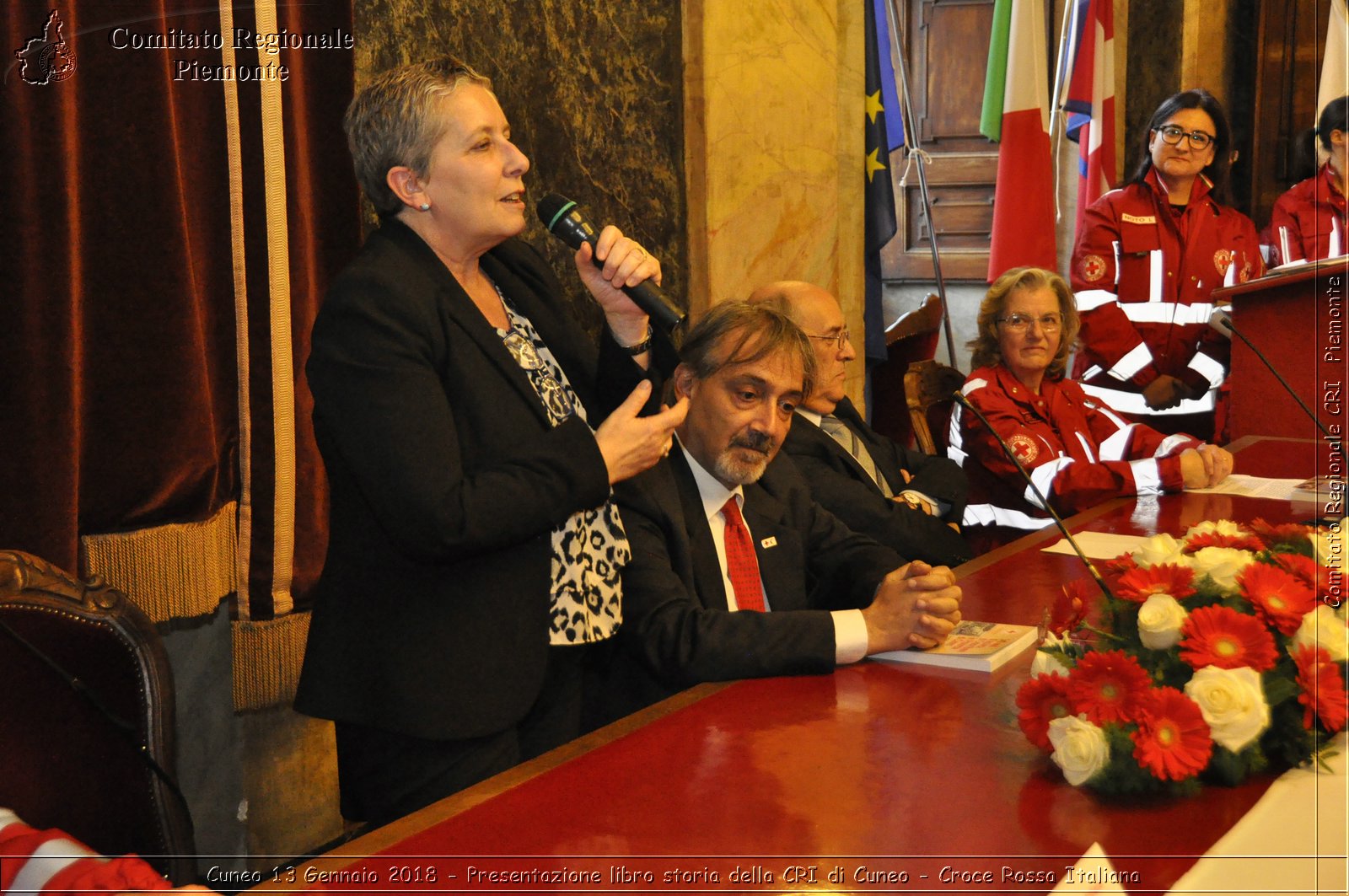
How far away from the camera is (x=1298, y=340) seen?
11.5 ft

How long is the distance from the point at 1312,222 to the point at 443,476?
4.78 meters

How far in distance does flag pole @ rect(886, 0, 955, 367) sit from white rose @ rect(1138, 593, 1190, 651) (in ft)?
12.8

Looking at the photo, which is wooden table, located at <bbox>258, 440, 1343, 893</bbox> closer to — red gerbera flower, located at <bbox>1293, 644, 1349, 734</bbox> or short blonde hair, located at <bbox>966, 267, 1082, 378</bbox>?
red gerbera flower, located at <bbox>1293, 644, 1349, 734</bbox>

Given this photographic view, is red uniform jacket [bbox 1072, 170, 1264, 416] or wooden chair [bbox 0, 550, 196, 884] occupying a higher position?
red uniform jacket [bbox 1072, 170, 1264, 416]

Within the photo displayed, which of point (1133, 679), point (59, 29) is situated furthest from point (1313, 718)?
point (59, 29)

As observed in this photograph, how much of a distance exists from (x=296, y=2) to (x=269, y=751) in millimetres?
1527

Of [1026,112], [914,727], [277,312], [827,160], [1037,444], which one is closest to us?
[914,727]

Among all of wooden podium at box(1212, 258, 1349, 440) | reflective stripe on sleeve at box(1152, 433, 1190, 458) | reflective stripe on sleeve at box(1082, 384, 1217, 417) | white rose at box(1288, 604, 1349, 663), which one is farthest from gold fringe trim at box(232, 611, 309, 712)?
reflective stripe on sleeve at box(1082, 384, 1217, 417)

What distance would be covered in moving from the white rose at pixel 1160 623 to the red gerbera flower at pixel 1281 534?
307mm

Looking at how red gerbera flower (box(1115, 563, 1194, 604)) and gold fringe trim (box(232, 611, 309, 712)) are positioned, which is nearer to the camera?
red gerbera flower (box(1115, 563, 1194, 604))

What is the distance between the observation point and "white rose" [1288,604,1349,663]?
4.47 ft

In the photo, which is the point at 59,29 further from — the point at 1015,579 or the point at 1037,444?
the point at 1037,444

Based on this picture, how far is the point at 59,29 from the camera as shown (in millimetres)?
2119

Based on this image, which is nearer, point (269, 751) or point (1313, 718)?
point (1313, 718)
